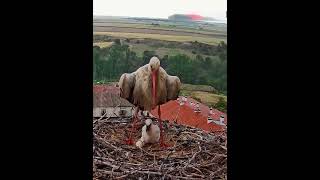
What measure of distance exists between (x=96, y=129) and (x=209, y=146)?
588 mm

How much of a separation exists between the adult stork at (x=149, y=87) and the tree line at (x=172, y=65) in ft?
0.10

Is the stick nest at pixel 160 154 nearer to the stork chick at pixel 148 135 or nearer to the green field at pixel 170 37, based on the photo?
the stork chick at pixel 148 135

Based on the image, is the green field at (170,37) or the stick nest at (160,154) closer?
the stick nest at (160,154)

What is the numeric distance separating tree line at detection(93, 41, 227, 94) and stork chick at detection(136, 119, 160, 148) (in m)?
0.28

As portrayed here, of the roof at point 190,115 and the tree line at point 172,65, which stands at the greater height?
the tree line at point 172,65

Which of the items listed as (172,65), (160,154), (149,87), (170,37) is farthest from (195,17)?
(160,154)

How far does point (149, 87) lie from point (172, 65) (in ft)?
0.54

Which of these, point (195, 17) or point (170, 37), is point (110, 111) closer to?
point (170, 37)

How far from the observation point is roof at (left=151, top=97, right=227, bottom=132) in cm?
286

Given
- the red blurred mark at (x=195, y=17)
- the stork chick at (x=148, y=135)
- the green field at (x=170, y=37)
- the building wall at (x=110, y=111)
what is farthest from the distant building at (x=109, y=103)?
the red blurred mark at (x=195, y=17)

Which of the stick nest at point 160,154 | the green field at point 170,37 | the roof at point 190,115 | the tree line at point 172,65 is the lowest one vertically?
the stick nest at point 160,154

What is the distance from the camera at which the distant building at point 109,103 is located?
2814 mm

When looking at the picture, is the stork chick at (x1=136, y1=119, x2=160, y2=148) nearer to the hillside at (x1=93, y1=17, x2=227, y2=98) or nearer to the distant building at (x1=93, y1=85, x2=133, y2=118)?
the distant building at (x1=93, y1=85, x2=133, y2=118)

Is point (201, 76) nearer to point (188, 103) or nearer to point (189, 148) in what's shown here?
point (188, 103)
